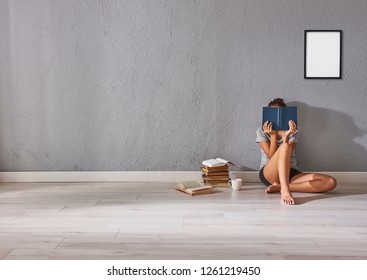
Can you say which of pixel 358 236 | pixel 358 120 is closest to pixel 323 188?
pixel 358 120

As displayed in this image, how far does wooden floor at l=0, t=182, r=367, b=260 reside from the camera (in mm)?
2311

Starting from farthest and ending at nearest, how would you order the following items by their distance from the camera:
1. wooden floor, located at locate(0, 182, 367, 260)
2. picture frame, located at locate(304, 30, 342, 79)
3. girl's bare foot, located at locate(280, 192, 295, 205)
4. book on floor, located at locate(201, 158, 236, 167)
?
picture frame, located at locate(304, 30, 342, 79) → book on floor, located at locate(201, 158, 236, 167) → girl's bare foot, located at locate(280, 192, 295, 205) → wooden floor, located at locate(0, 182, 367, 260)

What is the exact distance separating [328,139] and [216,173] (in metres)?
1.14

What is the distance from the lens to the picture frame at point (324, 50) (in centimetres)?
427

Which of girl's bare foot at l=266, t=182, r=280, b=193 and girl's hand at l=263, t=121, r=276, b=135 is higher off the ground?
girl's hand at l=263, t=121, r=276, b=135

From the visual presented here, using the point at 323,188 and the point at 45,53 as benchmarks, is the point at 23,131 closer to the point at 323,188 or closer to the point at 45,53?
the point at 45,53

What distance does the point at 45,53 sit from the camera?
432cm

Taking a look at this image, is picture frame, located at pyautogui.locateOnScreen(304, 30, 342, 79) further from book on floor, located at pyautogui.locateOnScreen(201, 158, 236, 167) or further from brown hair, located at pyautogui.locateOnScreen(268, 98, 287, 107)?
book on floor, located at pyautogui.locateOnScreen(201, 158, 236, 167)

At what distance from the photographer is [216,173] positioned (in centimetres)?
410

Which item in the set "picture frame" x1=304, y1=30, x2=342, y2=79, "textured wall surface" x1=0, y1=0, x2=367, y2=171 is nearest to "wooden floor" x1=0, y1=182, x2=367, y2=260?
"textured wall surface" x1=0, y1=0, x2=367, y2=171

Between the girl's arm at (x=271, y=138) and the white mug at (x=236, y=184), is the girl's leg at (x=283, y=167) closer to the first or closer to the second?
the girl's arm at (x=271, y=138)

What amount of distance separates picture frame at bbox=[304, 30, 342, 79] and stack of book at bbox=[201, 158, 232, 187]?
1250mm

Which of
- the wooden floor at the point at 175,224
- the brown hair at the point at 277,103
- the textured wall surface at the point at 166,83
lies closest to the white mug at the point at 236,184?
the wooden floor at the point at 175,224

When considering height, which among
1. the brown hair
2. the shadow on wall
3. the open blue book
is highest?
the brown hair
